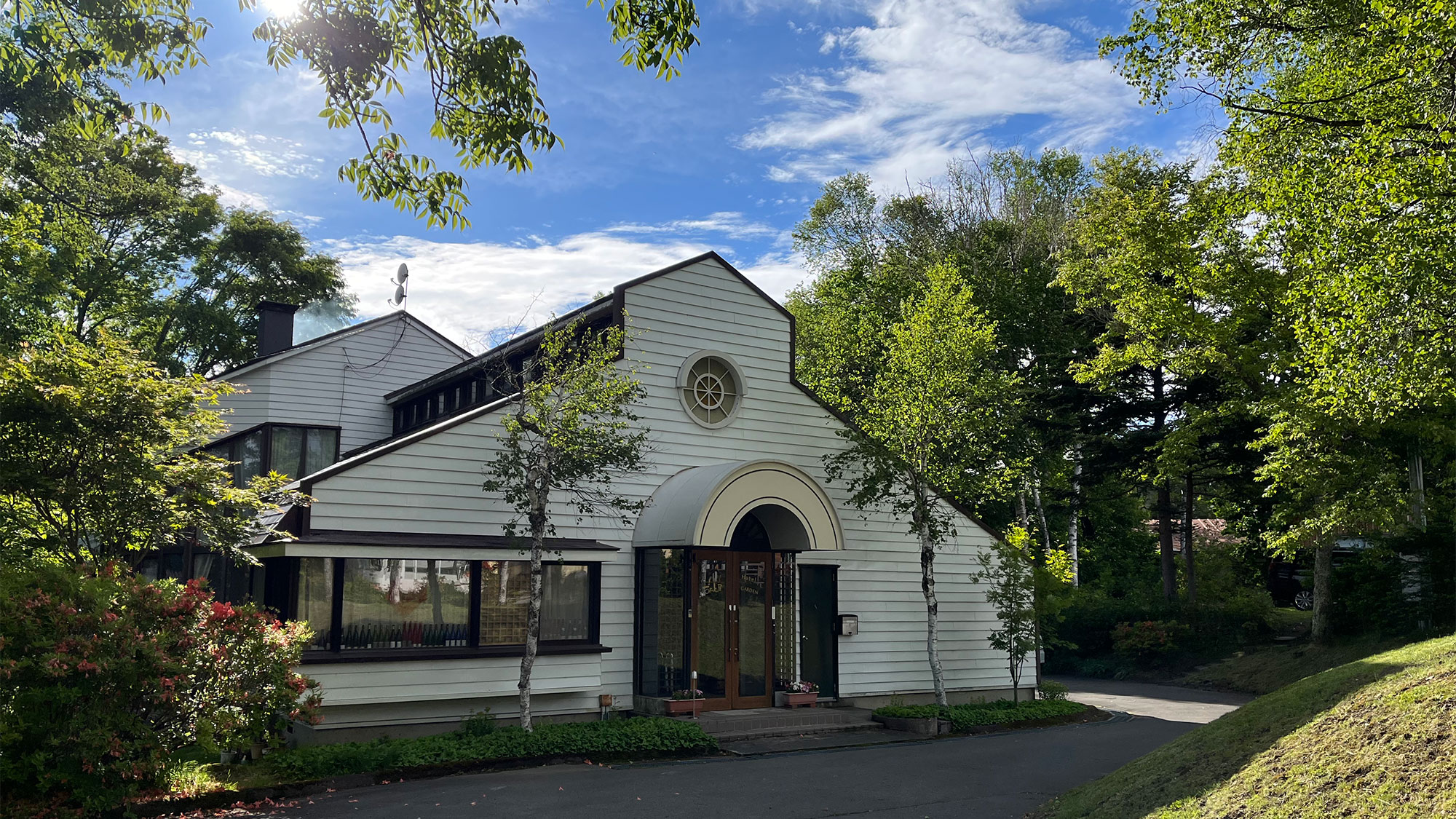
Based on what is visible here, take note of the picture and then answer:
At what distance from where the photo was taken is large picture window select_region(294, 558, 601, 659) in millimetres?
12555

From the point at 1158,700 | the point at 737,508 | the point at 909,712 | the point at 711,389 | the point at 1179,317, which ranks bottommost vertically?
the point at 1158,700

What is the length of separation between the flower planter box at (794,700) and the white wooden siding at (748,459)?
1013 mm

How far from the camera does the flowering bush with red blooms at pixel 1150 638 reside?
2586cm

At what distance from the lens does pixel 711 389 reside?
1681cm

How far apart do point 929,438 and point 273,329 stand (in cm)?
1717

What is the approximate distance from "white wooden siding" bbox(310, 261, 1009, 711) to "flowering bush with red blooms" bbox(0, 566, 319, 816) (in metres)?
4.03

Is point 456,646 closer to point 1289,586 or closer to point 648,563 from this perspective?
point 648,563

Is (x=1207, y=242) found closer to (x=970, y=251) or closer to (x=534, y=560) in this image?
(x=534, y=560)

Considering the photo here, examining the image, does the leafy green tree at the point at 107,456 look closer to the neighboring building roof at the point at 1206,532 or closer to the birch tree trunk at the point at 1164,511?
the birch tree trunk at the point at 1164,511

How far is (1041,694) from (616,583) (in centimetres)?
919

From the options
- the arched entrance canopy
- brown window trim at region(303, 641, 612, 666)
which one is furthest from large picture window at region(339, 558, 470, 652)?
the arched entrance canopy

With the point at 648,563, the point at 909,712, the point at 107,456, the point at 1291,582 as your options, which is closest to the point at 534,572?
the point at 648,563

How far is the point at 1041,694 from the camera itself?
19125 mm

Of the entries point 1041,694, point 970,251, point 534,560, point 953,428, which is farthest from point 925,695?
point 970,251
